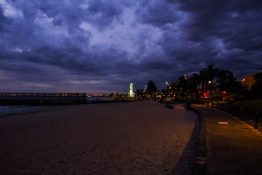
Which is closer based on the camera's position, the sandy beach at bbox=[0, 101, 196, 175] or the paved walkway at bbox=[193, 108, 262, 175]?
the paved walkway at bbox=[193, 108, 262, 175]

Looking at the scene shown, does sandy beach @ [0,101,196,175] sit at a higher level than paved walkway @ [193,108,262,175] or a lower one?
lower

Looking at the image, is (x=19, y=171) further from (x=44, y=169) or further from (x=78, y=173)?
(x=78, y=173)

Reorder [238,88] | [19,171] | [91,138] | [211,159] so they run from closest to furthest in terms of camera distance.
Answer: [211,159]
[19,171]
[91,138]
[238,88]

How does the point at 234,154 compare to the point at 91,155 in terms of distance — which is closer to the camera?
the point at 234,154

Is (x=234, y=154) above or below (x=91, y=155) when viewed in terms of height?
above

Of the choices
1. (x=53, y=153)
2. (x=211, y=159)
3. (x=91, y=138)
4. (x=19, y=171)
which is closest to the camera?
(x=211, y=159)

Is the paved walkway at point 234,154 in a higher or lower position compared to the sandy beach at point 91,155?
higher

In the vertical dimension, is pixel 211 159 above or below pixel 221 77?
below

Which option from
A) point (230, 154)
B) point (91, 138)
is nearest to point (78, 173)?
point (230, 154)

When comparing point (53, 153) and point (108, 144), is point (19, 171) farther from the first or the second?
point (108, 144)

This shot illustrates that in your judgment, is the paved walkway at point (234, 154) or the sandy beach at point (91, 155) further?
the sandy beach at point (91, 155)

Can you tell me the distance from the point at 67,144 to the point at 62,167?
5650 mm

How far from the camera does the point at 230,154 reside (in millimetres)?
11078

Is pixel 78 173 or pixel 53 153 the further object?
pixel 53 153
